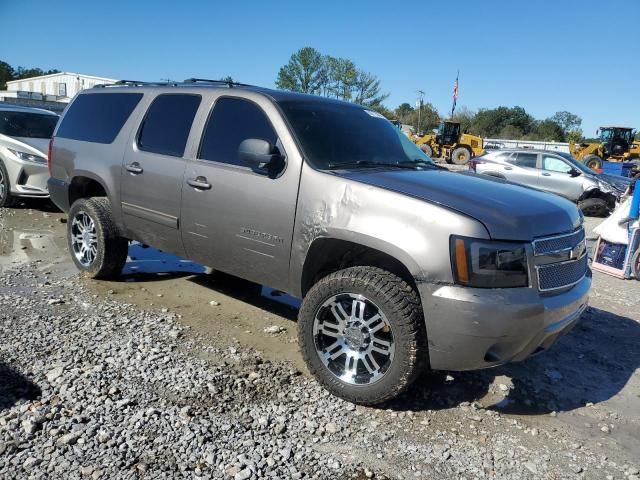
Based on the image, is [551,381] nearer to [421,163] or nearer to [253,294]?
[421,163]

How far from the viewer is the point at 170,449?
108 inches

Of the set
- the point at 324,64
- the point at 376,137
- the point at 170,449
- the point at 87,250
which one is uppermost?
the point at 324,64

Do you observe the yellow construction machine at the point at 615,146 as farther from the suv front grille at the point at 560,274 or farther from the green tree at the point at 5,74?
the green tree at the point at 5,74

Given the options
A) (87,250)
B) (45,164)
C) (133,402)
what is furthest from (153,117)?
(45,164)

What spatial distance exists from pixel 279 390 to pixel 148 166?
7.61 feet

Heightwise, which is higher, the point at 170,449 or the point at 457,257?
the point at 457,257

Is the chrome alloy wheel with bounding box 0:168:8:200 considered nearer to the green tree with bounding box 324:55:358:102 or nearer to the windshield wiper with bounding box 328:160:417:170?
the windshield wiper with bounding box 328:160:417:170

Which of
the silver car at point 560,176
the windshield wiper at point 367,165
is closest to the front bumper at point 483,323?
the windshield wiper at point 367,165

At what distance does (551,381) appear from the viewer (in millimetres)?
3900

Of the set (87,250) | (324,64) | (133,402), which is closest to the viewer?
(133,402)

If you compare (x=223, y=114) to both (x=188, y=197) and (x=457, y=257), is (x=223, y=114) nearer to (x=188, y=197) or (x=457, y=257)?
(x=188, y=197)

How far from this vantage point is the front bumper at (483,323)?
284 centimetres

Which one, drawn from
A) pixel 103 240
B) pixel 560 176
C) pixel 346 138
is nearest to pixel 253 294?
pixel 103 240

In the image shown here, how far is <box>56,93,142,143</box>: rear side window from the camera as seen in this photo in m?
5.07
